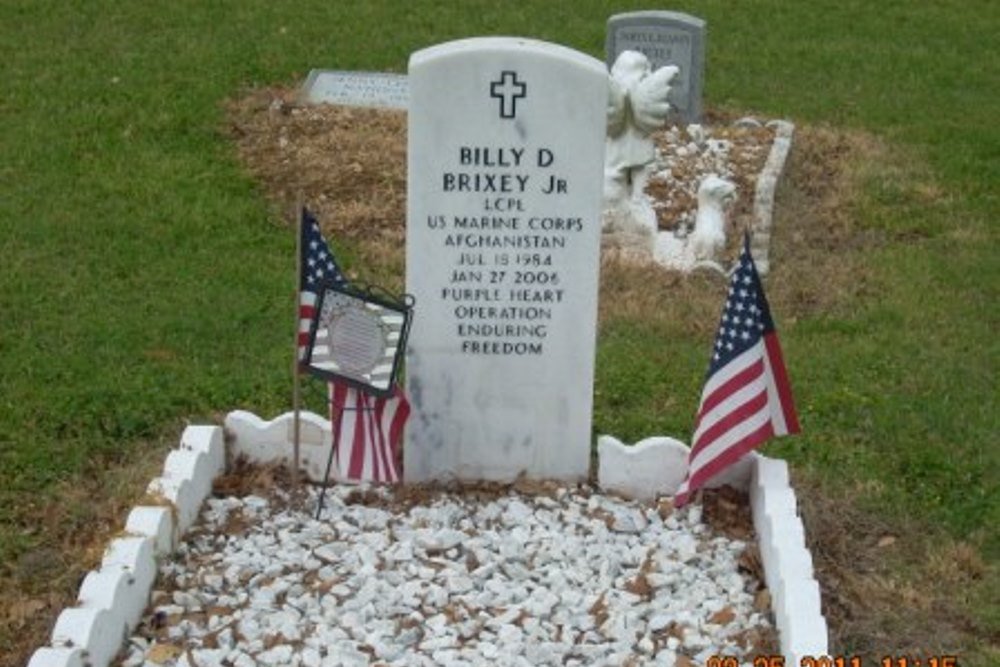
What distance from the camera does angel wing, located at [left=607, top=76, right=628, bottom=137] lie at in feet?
30.5

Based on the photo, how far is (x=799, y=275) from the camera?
9125 mm

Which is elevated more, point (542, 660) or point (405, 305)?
point (405, 305)

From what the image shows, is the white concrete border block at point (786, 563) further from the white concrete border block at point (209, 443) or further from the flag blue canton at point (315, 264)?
the white concrete border block at point (209, 443)

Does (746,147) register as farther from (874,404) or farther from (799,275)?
(874,404)

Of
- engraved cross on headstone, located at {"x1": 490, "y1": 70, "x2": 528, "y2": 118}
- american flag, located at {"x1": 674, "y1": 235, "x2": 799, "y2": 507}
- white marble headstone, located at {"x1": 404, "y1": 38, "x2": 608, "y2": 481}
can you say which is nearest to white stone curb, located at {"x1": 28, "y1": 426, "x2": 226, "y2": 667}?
white marble headstone, located at {"x1": 404, "y1": 38, "x2": 608, "y2": 481}

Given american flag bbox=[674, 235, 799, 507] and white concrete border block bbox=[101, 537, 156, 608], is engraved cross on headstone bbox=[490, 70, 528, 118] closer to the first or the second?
american flag bbox=[674, 235, 799, 507]

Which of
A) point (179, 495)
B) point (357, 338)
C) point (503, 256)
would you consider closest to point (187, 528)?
point (179, 495)

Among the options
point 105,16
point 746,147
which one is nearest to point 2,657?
point 746,147

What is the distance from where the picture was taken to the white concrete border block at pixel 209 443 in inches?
241

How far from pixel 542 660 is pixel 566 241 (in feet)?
5.29

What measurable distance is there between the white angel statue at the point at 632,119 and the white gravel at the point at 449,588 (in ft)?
11.7

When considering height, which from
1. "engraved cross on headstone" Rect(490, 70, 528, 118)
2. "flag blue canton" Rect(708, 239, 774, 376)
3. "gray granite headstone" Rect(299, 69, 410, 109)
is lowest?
"gray granite headstone" Rect(299, 69, 410, 109)

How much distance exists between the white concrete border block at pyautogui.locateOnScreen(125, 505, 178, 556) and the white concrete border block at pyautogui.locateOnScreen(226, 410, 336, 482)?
2.29 feet
